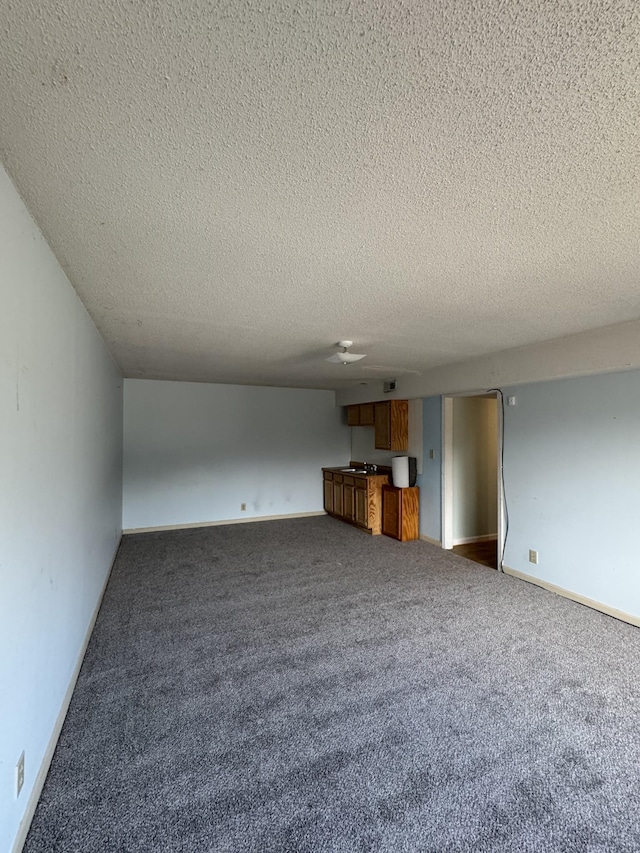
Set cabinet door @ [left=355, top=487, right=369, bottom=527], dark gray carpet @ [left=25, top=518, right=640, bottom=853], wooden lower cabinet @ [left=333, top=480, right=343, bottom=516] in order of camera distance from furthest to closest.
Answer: wooden lower cabinet @ [left=333, top=480, right=343, bottom=516]
cabinet door @ [left=355, top=487, right=369, bottom=527]
dark gray carpet @ [left=25, top=518, right=640, bottom=853]

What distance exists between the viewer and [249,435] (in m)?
6.68

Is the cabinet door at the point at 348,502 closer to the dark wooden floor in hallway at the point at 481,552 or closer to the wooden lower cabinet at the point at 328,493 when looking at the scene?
the wooden lower cabinet at the point at 328,493

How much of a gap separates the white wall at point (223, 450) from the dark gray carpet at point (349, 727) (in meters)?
2.62

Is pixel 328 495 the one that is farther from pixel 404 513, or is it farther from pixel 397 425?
pixel 397 425

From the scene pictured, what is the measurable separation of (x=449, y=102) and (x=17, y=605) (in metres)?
2.03

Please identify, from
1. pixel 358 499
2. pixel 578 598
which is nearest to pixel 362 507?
pixel 358 499

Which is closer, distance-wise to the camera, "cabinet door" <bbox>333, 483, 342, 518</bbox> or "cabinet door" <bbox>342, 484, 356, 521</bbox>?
"cabinet door" <bbox>342, 484, 356, 521</bbox>

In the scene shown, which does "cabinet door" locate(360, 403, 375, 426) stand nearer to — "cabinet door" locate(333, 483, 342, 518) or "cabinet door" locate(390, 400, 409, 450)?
"cabinet door" locate(390, 400, 409, 450)

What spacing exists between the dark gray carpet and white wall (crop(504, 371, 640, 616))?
0.32 meters

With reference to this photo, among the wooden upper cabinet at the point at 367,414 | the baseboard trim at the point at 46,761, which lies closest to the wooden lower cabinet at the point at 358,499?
the wooden upper cabinet at the point at 367,414

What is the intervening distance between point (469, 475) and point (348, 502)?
1.98 meters

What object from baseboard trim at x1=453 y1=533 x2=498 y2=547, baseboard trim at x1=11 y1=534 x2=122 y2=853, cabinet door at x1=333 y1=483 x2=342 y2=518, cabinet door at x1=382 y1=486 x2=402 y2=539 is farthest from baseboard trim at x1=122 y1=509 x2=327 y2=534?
baseboard trim at x1=11 y1=534 x2=122 y2=853

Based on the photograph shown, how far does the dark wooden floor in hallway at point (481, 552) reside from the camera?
4.58 meters

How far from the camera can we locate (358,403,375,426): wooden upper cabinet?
6.36 m
